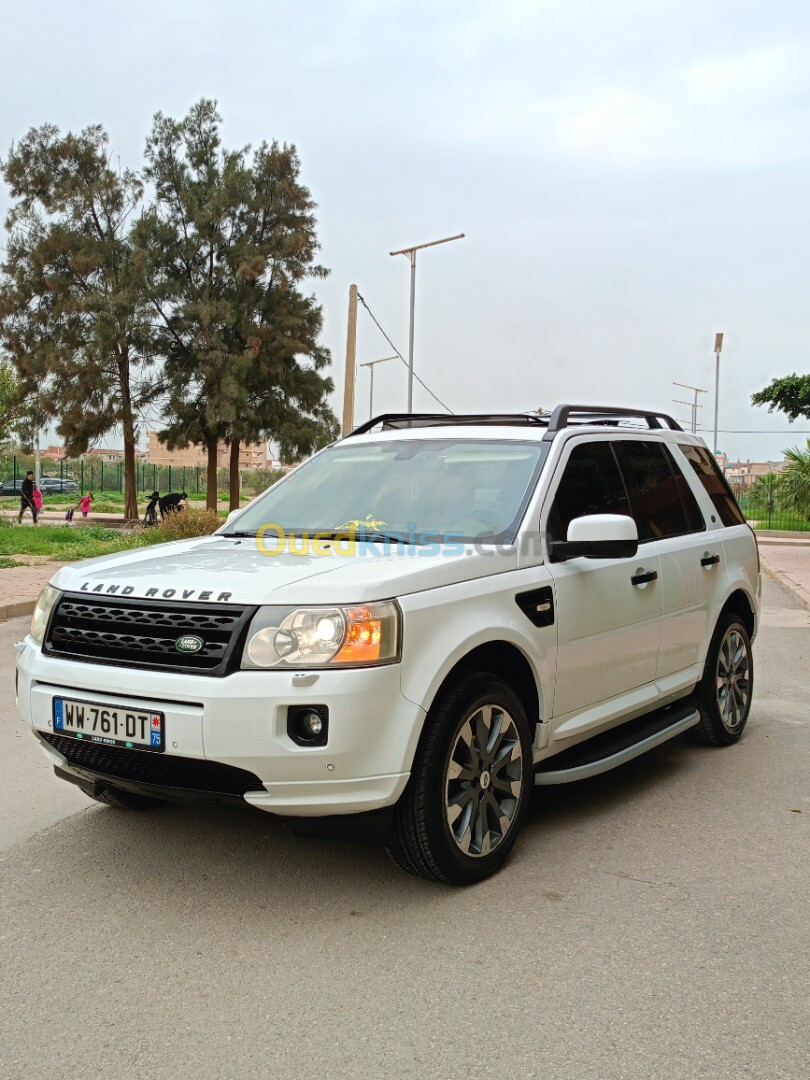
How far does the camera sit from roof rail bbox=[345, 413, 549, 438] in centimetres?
515

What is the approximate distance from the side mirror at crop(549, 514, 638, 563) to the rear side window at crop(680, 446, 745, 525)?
1.77 metres

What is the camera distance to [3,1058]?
271 cm

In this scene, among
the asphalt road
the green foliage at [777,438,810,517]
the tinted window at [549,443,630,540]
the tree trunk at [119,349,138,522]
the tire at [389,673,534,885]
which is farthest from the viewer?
the tree trunk at [119,349,138,522]

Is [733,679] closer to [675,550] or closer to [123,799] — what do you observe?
[675,550]

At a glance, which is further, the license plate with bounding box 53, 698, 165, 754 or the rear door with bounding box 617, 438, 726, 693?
the rear door with bounding box 617, 438, 726, 693

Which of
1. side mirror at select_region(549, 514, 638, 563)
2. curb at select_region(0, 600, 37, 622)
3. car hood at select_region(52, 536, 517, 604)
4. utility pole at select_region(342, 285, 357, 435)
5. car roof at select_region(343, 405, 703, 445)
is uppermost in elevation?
utility pole at select_region(342, 285, 357, 435)

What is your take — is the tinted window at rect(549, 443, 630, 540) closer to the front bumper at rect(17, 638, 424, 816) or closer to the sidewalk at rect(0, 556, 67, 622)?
the front bumper at rect(17, 638, 424, 816)

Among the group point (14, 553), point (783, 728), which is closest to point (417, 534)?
point (783, 728)

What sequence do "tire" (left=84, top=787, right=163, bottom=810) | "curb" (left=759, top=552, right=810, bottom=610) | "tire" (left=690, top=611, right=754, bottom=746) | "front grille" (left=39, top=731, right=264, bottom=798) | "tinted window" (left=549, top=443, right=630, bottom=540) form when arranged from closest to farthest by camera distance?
"front grille" (left=39, top=731, right=264, bottom=798)
"tire" (left=84, top=787, right=163, bottom=810)
"tinted window" (left=549, top=443, right=630, bottom=540)
"tire" (left=690, top=611, right=754, bottom=746)
"curb" (left=759, top=552, right=810, bottom=610)

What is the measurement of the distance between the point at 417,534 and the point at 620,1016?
207 centimetres

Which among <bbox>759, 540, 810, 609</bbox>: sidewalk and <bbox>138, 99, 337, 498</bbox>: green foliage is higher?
<bbox>138, 99, 337, 498</bbox>: green foliage

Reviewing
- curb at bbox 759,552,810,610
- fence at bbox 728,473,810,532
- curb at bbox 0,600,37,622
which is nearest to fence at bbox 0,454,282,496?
fence at bbox 728,473,810,532

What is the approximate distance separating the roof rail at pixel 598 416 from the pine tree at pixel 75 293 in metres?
30.1

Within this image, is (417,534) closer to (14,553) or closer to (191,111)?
(14,553)
